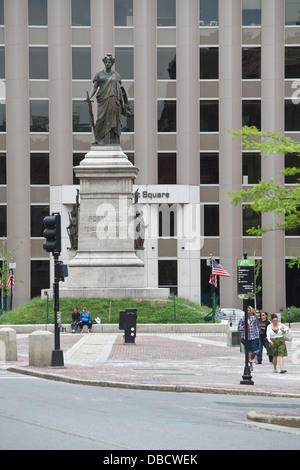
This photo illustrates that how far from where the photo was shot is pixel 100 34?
6731cm

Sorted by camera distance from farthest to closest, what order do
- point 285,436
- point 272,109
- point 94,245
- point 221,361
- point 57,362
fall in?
1. point 272,109
2. point 94,245
3. point 221,361
4. point 57,362
5. point 285,436

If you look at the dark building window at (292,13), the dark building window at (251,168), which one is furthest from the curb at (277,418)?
the dark building window at (292,13)

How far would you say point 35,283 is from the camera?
67.6 m

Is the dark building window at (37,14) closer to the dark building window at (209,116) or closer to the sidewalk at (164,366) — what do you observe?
the dark building window at (209,116)

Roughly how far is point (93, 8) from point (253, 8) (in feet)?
36.7

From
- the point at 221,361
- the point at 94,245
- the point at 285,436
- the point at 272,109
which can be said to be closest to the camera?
the point at 285,436

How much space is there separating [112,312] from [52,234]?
16761mm

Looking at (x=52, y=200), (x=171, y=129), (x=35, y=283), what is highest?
(x=171, y=129)

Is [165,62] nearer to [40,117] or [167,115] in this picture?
[167,115]

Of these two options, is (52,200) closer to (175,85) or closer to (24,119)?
(24,119)

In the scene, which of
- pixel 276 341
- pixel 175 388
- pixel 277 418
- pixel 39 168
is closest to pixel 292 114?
pixel 39 168

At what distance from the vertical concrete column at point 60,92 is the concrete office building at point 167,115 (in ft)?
0.23

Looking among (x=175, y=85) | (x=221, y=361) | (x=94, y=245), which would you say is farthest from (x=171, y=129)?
(x=221, y=361)

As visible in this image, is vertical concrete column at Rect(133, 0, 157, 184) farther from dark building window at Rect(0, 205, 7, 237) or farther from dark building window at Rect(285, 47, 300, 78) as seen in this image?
dark building window at Rect(0, 205, 7, 237)
